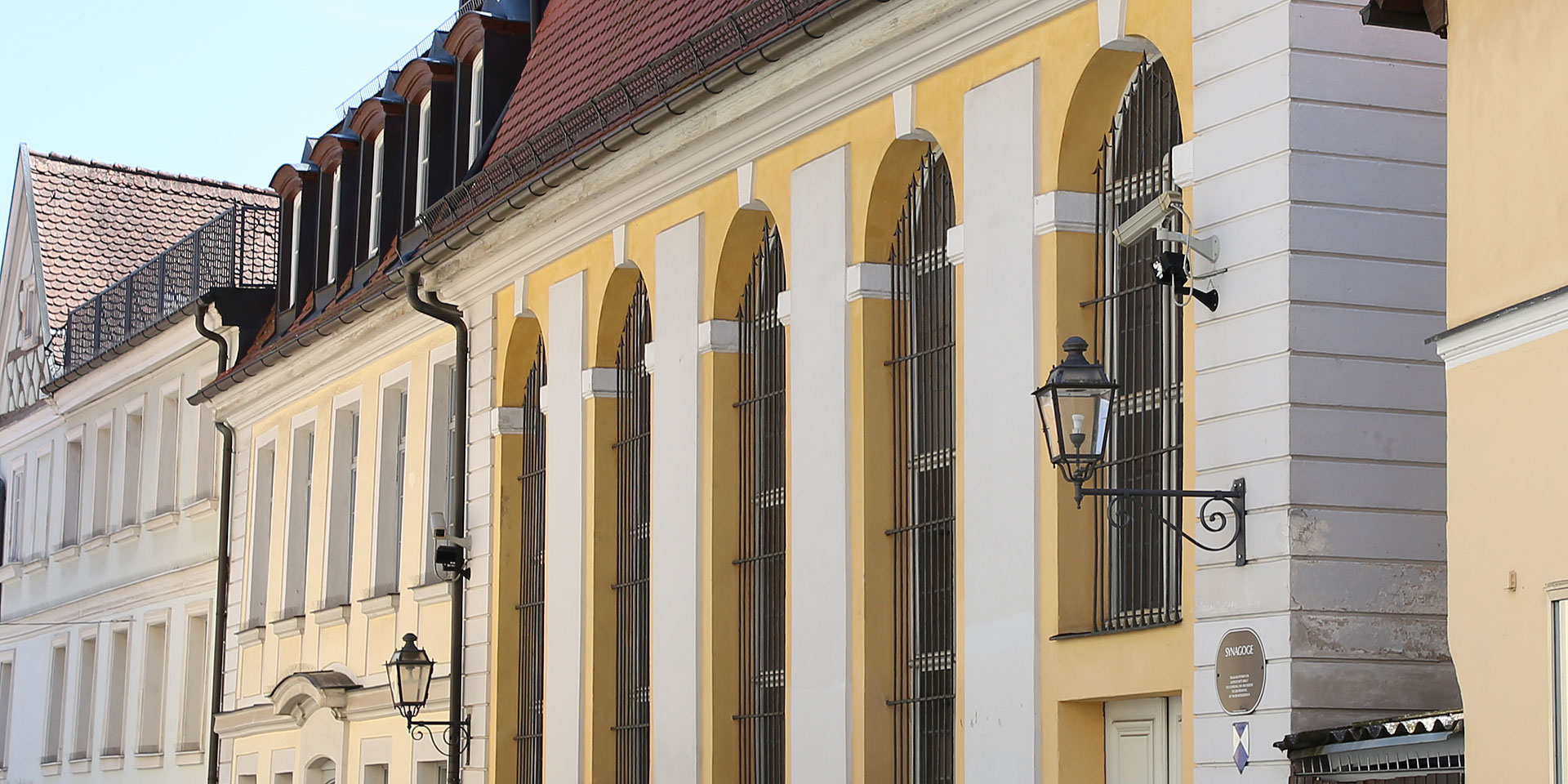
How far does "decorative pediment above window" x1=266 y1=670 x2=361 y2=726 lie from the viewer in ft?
74.9

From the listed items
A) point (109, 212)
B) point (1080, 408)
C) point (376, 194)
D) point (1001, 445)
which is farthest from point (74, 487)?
point (1080, 408)

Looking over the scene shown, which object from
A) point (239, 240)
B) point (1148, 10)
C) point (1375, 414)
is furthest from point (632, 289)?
point (239, 240)

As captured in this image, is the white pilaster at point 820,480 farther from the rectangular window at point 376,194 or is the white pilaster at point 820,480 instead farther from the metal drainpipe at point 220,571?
the metal drainpipe at point 220,571

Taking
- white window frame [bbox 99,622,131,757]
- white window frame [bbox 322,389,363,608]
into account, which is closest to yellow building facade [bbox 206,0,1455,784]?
white window frame [bbox 322,389,363,608]

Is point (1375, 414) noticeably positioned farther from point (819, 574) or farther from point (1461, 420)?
point (819, 574)

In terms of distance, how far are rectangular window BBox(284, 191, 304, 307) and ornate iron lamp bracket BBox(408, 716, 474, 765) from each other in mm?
7076

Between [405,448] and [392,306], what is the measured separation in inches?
52.8

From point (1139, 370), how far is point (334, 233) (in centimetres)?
1482

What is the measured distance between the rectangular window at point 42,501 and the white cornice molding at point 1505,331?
28.3 m

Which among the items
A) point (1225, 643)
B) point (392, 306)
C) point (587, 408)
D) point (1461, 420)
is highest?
point (392, 306)

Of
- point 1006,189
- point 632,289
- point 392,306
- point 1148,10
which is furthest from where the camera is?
point 392,306

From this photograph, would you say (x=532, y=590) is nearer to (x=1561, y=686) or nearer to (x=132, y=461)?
(x=1561, y=686)

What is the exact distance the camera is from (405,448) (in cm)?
2270

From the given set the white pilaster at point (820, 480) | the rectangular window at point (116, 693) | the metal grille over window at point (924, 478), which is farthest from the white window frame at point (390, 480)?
the rectangular window at point (116, 693)
